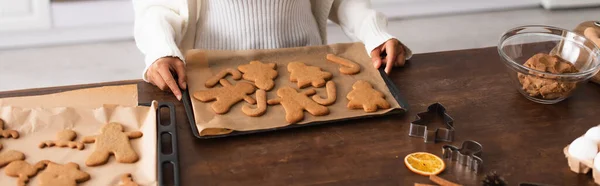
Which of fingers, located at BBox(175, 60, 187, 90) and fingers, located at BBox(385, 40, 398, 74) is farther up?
fingers, located at BBox(385, 40, 398, 74)

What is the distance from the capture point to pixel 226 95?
4.22 ft

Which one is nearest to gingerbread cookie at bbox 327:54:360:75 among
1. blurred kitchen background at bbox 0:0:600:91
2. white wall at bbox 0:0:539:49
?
blurred kitchen background at bbox 0:0:600:91

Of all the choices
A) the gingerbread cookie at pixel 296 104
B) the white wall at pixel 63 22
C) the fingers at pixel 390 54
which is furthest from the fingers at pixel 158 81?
the white wall at pixel 63 22

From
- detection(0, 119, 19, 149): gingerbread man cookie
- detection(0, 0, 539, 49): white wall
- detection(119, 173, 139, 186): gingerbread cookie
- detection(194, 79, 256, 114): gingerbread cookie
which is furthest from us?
detection(0, 0, 539, 49): white wall

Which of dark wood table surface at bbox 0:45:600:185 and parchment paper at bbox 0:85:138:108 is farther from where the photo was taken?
parchment paper at bbox 0:85:138:108

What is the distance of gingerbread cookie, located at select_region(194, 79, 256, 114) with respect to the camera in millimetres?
1252

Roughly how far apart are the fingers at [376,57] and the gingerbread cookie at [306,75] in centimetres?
11

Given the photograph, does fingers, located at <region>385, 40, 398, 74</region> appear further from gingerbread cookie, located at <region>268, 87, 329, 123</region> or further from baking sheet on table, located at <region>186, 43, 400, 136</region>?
gingerbread cookie, located at <region>268, 87, 329, 123</region>

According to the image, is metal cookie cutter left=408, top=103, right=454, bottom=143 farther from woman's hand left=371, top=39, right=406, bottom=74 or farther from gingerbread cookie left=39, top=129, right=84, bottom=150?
gingerbread cookie left=39, top=129, right=84, bottom=150

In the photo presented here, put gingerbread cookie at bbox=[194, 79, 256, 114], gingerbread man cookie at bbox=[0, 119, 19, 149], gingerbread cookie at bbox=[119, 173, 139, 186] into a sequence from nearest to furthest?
gingerbread cookie at bbox=[119, 173, 139, 186] < gingerbread man cookie at bbox=[0, 119, 19, 149] < gingerbread cookie at bbox=[194, 79, 256, 114]

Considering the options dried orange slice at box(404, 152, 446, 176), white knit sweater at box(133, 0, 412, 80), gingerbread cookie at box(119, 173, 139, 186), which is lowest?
gingerbread cookie at box(119, 173, 139, 186)

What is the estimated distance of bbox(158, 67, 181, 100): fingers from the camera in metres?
1.31

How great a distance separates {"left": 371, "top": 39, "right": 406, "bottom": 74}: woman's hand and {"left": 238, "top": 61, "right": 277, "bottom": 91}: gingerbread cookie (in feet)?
0.73

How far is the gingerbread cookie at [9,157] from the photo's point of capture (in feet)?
3.54
